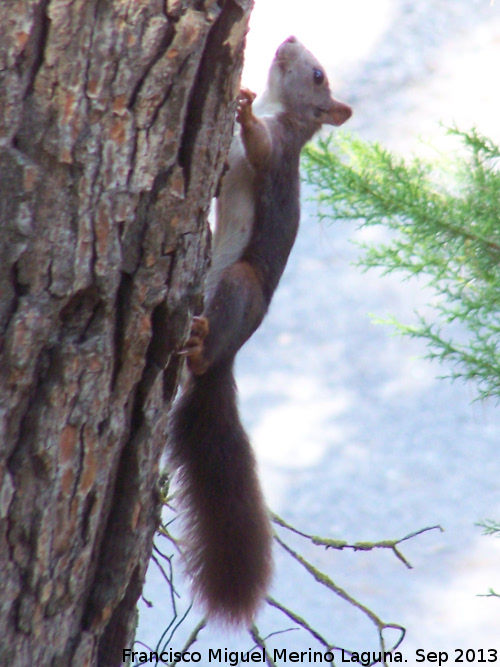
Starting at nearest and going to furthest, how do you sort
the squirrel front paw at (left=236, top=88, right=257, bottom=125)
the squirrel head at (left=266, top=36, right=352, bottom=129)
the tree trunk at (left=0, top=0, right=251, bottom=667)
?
1. the tree trunk at (left=0, top=0, right=251, bottom=667)
2. the squirrel front paw at (left=236, top=88, right=257, bottom=125)
3. the squirrel head at (left=266, top=36, right=352, bottom=129)

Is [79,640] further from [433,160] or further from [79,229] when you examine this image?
[433,160]

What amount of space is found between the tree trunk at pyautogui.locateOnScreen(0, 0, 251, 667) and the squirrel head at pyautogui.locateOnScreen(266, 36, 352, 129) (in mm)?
1446

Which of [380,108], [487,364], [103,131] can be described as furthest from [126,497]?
[380,108]

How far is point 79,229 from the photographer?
0.95 m

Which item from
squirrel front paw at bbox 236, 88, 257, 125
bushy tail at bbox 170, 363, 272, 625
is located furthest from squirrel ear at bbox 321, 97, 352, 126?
bushy tail at bbox 170, 363, 272, 625

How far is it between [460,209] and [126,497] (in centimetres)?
166

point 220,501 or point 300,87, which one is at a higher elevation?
point 300,87

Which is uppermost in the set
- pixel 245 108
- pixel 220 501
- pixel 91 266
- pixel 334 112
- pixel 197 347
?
pixel 334 112

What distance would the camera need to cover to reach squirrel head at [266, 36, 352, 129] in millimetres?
2520

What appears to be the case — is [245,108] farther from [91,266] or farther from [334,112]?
[91,266]

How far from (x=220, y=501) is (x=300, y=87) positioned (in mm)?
1284

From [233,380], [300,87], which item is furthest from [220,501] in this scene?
[300,87]

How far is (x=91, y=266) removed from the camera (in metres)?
0.96

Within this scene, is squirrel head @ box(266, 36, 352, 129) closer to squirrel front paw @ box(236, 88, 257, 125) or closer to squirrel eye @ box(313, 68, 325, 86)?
squirrel eye @ box(313, 68, 325, 86)
